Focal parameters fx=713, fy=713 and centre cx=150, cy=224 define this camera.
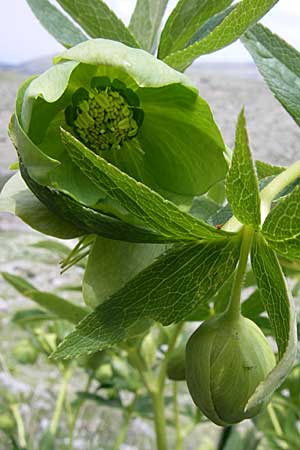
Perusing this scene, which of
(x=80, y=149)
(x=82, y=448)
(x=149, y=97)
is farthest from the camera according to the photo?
(x=82, y=448)

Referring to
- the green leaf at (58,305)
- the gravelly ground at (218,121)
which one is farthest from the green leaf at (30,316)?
the gravelly ground at (218,121)

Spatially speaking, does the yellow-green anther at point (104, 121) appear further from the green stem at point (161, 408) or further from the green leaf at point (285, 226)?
the green stem at point (161, 408)

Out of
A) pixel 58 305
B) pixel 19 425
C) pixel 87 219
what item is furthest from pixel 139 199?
pixel 19 425

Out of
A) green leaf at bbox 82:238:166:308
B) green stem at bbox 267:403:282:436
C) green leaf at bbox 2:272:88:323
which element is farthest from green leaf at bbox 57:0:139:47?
green stem at bbox 267:403:282:436

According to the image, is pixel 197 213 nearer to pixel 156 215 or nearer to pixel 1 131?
pixel 156 215

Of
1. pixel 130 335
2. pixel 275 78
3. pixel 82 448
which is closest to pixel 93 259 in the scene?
pixel 130 335

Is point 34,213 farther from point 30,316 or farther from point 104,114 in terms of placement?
point 30,316
